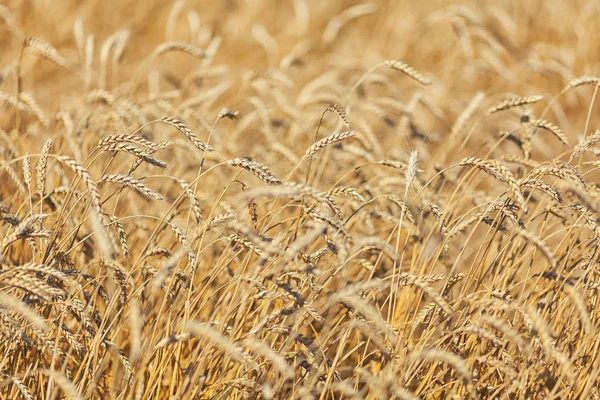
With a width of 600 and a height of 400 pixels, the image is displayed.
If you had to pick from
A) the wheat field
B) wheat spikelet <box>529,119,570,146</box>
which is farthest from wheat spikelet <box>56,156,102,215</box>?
wheat spikelet <box>529,119,570,146</box>

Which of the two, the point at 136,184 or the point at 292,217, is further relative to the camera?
the point at 292,217

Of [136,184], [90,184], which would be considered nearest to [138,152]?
[136,184]

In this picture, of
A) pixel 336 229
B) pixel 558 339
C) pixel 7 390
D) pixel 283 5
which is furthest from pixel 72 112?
pixel 283 5

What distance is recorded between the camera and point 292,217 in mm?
2209

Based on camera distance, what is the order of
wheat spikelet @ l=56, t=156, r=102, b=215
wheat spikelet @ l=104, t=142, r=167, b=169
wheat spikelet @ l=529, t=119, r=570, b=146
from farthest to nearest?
wheat spikelet @ l=529, t=119, r=570, b=146 < wheat spikelet @ l=104, t=142, r=167, b=169 < wheat spikelet @ l=56, t=156, r=102, b=215

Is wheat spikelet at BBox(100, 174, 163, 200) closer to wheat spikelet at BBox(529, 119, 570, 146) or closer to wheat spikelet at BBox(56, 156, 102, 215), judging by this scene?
wheat spikelet at BBox(56, 156, 102, 215)

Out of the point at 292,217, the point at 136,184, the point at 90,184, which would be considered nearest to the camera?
the point at 90,184

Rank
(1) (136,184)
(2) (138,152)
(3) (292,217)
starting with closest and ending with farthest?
(1) (136,184) < (2) (138,152) < (3) (292,217)

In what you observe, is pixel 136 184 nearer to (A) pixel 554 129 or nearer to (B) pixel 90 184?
(B) pixel 90 184

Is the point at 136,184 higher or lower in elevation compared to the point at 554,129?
lower

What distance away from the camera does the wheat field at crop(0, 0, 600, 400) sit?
171 cm

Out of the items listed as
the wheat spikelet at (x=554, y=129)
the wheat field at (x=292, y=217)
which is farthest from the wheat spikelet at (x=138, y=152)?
the wheat spikelet at (x=554, y=129)

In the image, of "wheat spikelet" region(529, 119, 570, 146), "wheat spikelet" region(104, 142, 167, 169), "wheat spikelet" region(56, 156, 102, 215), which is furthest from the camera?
"wheat spikelet" region(529, 119, 570, 146)

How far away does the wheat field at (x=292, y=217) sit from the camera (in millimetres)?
1707
